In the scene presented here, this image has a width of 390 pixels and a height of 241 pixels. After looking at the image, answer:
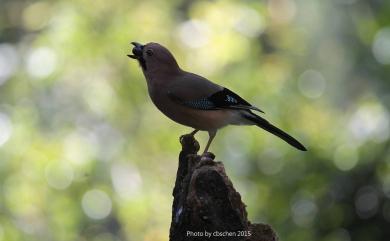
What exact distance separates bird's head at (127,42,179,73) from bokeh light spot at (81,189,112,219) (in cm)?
340

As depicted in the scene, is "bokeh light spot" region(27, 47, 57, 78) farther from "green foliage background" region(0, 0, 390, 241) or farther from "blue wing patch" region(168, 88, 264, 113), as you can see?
"blue wing patch" region(168, 88, 264, 113)

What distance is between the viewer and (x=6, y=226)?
7.90 metres

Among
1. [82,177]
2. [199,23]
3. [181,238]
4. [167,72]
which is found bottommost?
[181,238]

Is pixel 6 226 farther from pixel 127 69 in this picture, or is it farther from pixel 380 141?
pixel 380 141

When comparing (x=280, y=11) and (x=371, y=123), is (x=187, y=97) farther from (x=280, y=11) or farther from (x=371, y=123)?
(x=280, y=11)

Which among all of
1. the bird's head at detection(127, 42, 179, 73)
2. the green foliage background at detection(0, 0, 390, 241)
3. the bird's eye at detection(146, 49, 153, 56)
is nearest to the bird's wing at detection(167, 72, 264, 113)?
the bird's head at detection(127, 42, 179, 73)

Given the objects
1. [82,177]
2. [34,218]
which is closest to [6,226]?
[34,218]

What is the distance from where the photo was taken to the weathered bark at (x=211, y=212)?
10.5 feet

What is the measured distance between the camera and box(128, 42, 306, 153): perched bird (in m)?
4.86

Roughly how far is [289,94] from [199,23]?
143 centimetres

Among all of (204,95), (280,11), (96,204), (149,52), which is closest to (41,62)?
(96,204)

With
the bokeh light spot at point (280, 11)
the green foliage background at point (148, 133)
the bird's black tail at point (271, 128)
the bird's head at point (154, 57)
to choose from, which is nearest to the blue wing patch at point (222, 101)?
the bird's black tail at point (271, 128)

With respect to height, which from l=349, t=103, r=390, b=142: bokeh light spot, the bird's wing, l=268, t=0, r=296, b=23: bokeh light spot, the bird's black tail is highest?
l=268, t=0, r=296, b=23: bokeh light spot

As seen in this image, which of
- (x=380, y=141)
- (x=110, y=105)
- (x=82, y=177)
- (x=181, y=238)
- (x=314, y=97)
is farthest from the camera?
(x=314, y=97)
